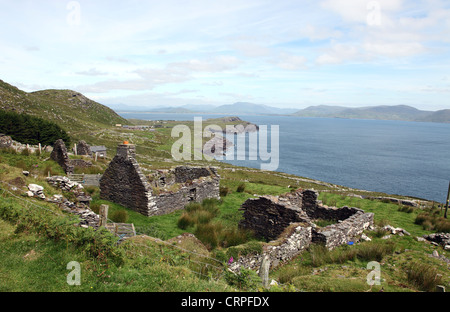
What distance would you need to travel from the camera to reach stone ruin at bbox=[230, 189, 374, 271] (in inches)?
410

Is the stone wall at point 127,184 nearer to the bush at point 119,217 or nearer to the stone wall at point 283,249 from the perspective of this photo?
the bush at point 119,217

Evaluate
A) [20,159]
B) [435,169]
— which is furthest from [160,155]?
[435,169]

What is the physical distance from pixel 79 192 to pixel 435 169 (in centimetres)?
10043

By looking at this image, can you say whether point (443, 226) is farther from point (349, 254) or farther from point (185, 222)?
point (185, 222)

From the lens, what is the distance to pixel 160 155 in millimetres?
A: 77000

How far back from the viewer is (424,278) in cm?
818

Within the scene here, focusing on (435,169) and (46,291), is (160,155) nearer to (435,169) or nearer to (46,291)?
(46,291)

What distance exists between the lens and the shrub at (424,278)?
26.0ft

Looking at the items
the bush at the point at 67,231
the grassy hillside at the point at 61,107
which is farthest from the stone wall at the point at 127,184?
the grassy hillside at the point at 61,107

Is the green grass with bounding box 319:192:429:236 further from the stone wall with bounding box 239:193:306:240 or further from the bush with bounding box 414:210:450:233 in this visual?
the stone wall with bounding box 239:193:306:240

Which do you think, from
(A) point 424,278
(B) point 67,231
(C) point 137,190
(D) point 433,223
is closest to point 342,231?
(A) point 424,278

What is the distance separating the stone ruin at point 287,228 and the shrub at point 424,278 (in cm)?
366

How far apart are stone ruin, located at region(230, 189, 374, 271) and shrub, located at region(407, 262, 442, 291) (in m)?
3.66

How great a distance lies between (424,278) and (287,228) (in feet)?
16.0
